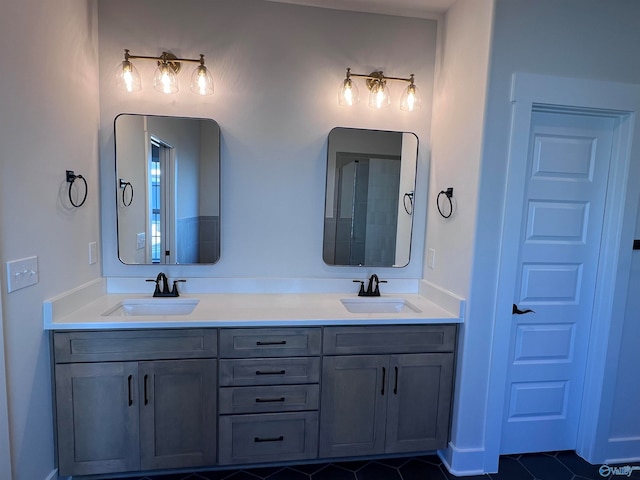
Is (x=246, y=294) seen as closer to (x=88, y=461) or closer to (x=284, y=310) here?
(x=284, y=310)

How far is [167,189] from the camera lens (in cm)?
225

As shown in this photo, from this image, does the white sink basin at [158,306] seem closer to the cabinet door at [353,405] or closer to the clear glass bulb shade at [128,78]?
the cabinet door at [353,405]

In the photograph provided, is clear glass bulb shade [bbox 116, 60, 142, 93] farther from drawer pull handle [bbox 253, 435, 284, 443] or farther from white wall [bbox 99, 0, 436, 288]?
drawer pull handle [bbox 253, 435, 284, 443]

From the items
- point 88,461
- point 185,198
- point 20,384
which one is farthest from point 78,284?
point 88,461

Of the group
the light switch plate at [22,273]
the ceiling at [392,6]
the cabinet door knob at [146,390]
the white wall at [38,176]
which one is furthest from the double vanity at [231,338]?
the ceiling at [392,6]

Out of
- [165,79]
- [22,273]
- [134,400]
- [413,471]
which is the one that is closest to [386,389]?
[413,471]

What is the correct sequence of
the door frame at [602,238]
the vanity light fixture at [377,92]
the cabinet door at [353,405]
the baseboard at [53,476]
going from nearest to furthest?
1. the baseboard at [53,476]
2. the door frame at [602,238]
3. the cabinet door at [353,405]
4. the vanity light fixture at [377,92]

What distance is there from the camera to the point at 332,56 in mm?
2326

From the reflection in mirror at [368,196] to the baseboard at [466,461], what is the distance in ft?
3.95

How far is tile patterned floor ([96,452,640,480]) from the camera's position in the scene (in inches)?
77.5

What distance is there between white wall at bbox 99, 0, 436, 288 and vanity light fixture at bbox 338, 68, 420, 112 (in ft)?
0.15

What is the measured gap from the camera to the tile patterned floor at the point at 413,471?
6.46 ft

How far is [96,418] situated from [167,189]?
1330mm

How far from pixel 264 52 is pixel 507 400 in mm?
2637
